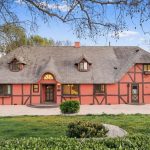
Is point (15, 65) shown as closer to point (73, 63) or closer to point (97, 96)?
point (73, 63)

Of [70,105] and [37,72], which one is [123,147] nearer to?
[70,105]

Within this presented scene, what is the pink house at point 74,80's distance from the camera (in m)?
36.8

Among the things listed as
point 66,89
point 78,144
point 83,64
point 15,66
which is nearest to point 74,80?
point 66,89

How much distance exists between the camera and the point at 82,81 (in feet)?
121

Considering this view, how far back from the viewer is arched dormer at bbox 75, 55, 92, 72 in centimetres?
3784

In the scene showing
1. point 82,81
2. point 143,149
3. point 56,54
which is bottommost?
point 143,149

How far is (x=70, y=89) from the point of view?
122ft

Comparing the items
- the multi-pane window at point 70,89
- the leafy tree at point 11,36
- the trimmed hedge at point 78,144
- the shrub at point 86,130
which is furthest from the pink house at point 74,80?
the trimmed hedge at point 78,144

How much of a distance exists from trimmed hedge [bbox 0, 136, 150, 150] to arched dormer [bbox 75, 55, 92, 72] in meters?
27.4

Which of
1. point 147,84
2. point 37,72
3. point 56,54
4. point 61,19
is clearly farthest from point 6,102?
point 61,19

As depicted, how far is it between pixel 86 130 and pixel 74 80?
24081 millimetres

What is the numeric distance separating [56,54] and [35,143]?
3032 centimetres

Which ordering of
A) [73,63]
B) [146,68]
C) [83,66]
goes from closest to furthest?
1. [146,68]
2. [83,66]
3. [73,63]

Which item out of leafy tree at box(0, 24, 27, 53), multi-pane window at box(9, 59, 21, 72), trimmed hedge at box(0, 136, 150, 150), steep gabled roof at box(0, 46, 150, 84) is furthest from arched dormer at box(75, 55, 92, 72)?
trimmed hedge at box(0, 136, 150, 150)
